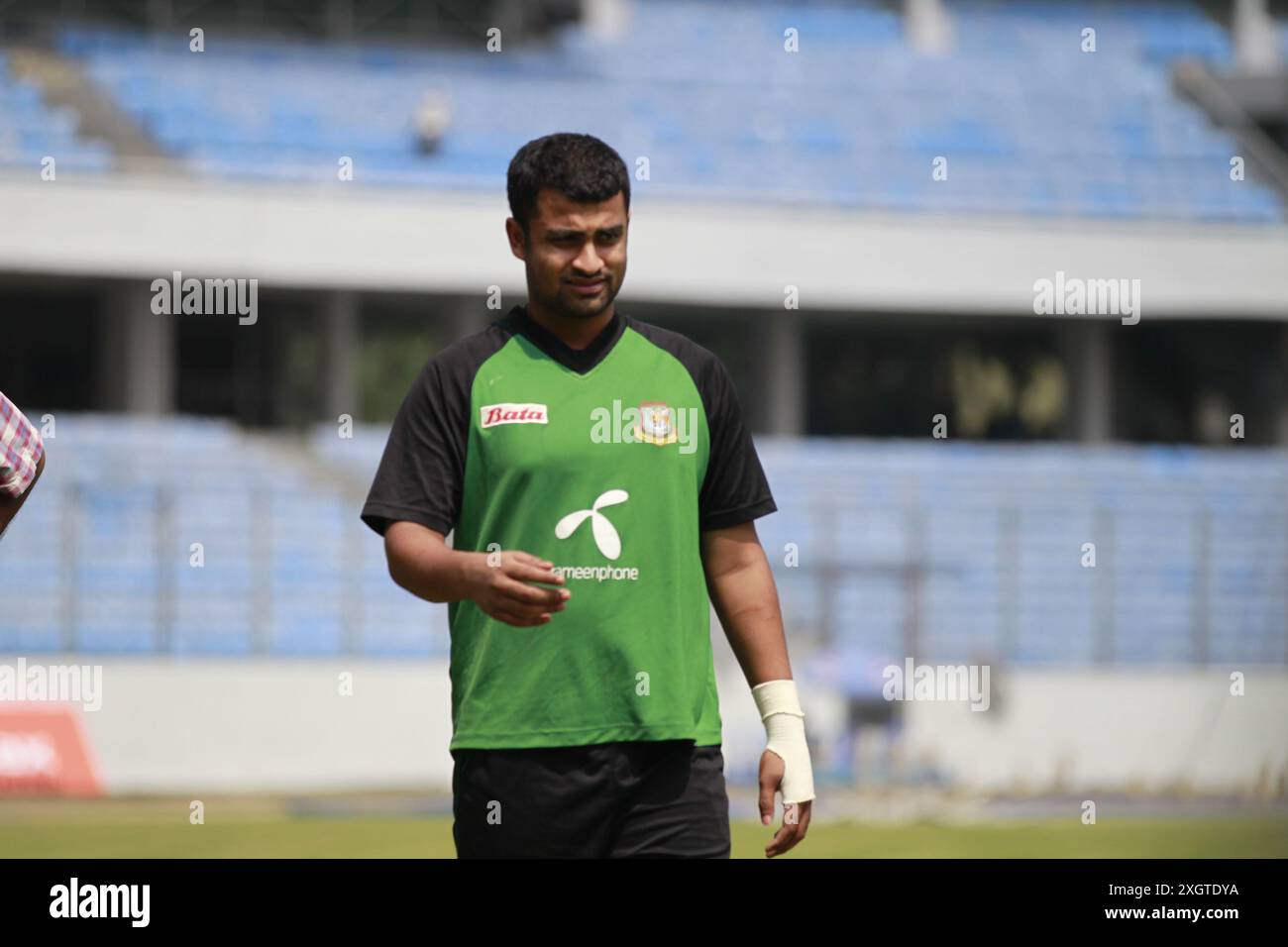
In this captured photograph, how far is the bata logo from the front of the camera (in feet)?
12.6

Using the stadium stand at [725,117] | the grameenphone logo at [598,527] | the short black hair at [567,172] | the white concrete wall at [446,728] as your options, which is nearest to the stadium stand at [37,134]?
the stadium stand at [725,117]

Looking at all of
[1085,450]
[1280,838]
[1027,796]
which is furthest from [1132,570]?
[1280,838]

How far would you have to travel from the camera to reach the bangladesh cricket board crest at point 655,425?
3.88 metres

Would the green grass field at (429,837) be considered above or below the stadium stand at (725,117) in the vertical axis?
below

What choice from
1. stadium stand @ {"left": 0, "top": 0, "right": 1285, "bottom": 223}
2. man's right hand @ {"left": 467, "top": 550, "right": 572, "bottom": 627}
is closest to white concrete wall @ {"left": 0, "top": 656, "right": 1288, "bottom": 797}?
stadium stand @ {"left": 0, "top": 0, "right": 1285, "bottom": 223}

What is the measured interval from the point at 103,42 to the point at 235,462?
5.57 meters

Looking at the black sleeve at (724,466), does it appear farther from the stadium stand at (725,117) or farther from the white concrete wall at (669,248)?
the stadium stand at (725,117)

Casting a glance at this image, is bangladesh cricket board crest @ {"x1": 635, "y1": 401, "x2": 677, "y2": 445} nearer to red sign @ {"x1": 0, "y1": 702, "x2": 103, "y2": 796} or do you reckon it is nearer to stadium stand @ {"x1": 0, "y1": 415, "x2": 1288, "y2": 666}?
red sign @ {"x1": 0, "y1": 702, "x2": 103, "y2": 796}

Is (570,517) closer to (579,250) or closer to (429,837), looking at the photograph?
(579,250)

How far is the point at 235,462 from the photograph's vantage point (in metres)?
20.3

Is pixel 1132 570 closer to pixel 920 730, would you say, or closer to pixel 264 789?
pixel 920 730

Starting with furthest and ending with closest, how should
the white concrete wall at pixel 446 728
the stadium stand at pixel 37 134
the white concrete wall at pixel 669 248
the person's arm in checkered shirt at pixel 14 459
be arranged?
1. the stadium stand at pixel 37 134
2. the white concrete wall at pixel 669 248
3. the white concrete wall at pixel 446 728
4. the person's arm in checkered shirt at pixel 14 459

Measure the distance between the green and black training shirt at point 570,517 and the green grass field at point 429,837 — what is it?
8133 mm

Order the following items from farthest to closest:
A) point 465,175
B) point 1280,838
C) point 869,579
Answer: point 465,175
point 869,579
point 1280,838
